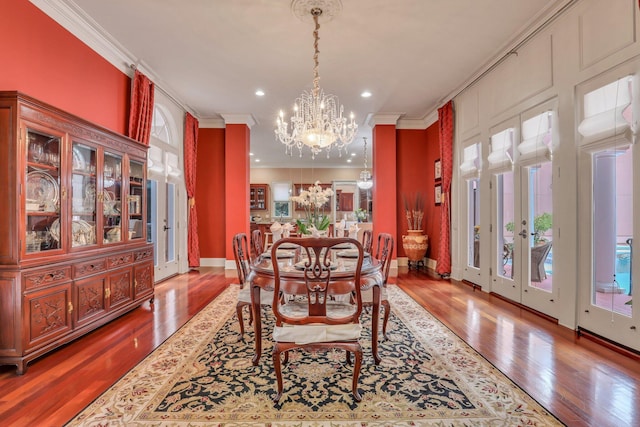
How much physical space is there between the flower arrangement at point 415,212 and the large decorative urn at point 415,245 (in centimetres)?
24

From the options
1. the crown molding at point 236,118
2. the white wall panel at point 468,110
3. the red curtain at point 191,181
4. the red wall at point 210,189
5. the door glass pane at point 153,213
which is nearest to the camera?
the white wall panel at point 468,110

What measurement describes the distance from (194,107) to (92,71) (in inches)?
104

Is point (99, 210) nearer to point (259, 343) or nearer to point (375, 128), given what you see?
point (259, 343)

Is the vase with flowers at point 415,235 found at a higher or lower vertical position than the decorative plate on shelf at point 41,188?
lower

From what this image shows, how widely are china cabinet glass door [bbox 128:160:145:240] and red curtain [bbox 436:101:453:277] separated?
16.2 feet

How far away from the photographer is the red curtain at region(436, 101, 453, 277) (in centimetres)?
577

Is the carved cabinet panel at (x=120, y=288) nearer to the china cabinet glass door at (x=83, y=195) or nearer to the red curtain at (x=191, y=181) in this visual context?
the china cabinet glass door at (x=83, y=195)

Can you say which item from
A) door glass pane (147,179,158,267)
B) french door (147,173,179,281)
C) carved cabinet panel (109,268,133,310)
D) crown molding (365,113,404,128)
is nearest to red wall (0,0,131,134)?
door glass pane (147,179,158,267)

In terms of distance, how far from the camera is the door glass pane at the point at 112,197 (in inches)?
130

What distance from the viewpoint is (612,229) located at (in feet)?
9.16

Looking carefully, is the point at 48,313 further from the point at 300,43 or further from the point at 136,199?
the point at 300,43

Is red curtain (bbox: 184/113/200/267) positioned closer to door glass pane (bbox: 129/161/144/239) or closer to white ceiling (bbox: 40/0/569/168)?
white ceiling (bbox: 40/0/569/168)

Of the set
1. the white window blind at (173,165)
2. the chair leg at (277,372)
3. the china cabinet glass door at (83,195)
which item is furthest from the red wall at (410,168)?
the china cabinet glass door at (83,195)

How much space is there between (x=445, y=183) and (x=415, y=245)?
4.59 ft
